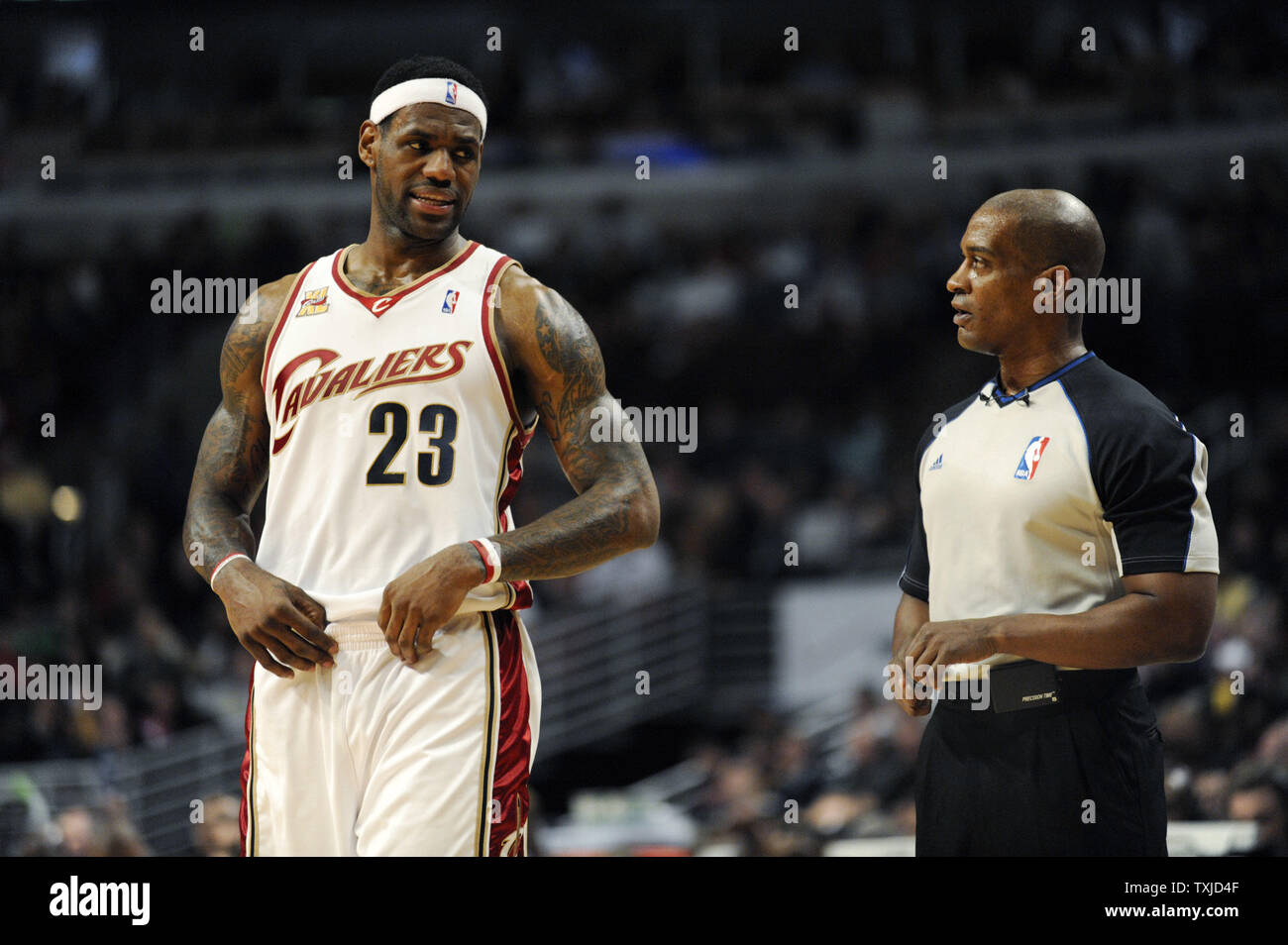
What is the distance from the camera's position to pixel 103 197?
14891mm

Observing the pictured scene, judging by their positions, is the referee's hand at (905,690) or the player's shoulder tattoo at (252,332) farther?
the player's shoulder tattoo at (252,332)

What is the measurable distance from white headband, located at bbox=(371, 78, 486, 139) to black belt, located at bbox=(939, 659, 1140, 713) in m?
1.89

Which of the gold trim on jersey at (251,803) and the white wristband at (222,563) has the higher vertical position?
the white wristband at (222,563)

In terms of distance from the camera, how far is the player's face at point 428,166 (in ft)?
12.7

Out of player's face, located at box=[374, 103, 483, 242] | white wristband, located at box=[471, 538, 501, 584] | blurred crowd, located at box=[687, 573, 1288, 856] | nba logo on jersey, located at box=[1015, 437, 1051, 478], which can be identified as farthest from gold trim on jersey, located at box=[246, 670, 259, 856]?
blurred crowd, located at box=[687, 573, 1288, 856]

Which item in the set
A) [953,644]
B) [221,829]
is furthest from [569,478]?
[221,829]

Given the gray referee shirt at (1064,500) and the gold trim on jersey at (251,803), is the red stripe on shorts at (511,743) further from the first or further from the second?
the gray referee shirt at (1064,500)

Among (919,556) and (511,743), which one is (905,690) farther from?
(511,743)

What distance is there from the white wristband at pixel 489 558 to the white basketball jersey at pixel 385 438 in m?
0.08

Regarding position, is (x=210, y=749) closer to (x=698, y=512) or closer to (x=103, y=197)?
(x=698, y=512)

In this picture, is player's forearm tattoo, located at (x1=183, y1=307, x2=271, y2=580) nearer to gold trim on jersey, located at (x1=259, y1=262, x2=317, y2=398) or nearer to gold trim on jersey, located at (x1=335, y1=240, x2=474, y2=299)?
gold trim on jersey, located at (x1=259, y1=262, x2=317, y2=398)

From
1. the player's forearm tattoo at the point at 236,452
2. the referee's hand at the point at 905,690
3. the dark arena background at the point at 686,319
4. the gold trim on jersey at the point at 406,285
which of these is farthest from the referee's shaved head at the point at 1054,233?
the dark arena background at the point at 686,319

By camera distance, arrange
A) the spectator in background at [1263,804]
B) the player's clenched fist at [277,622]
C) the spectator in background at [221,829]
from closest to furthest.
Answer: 1. the player's clenched fist at [277,622]
2. the spectator in background at [1263,804]
3. the spectator in background at [221,829]

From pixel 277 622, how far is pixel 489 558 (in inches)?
21.1
